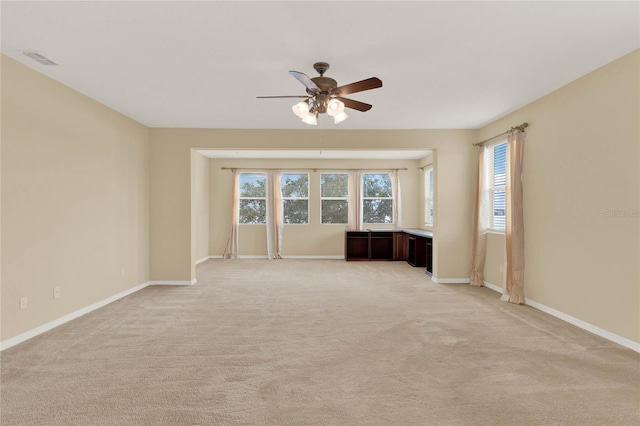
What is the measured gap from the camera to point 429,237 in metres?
5.89

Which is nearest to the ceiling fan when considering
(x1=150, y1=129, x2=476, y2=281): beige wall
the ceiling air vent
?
the ceiling air vent

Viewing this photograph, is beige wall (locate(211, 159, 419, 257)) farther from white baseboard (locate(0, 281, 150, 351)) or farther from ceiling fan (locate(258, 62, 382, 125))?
ceiling fan (locate(258, 62, 382, 125))

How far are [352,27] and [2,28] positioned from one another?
2634mm

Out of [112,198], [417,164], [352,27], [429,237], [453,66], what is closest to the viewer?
[352,27]

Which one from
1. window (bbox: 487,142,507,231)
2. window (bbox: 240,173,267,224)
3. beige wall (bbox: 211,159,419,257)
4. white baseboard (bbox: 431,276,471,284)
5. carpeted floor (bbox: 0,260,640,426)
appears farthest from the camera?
window (bbox: 240,173,267,224)

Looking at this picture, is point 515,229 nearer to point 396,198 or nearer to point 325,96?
→ point 325,96

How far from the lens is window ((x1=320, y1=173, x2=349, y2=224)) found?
26.5 feet

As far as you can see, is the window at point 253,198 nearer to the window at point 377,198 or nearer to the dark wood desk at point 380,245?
the dark wood desk at point 380,245

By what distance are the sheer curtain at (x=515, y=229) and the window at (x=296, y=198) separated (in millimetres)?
4945

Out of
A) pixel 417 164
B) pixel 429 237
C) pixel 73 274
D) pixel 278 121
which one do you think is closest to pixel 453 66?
pixel 278 121

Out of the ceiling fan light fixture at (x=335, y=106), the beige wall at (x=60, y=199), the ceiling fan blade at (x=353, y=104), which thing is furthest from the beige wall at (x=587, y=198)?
the beige wall at (x=60, y=199)

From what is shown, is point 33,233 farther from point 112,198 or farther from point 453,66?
point 453,66

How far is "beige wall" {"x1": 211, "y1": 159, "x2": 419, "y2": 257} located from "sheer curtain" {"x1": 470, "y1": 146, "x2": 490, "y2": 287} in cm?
308

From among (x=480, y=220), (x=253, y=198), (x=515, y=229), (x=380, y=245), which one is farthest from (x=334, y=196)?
(x=515, y=229)
